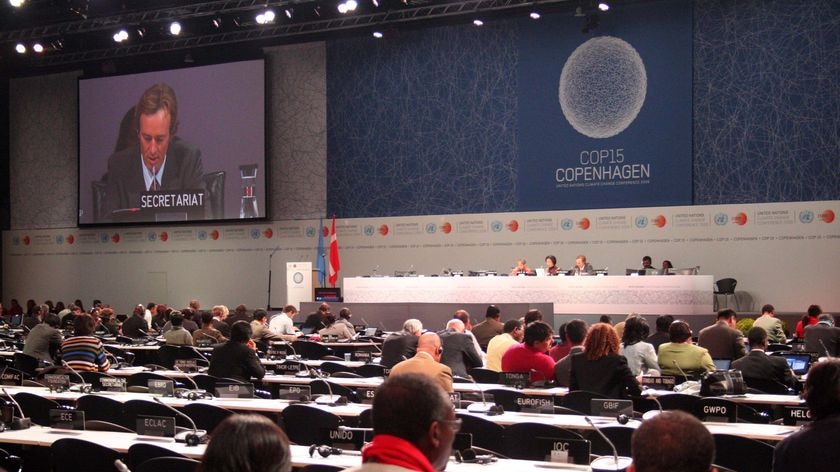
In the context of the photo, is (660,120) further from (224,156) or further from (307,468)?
(307,468)

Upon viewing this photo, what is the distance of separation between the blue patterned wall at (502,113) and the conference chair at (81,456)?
15.1 metres

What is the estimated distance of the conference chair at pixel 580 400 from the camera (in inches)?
272

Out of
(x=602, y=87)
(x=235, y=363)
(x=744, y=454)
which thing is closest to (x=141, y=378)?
(x=235, y=363)

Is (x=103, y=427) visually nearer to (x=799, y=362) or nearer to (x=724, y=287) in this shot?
(x=799, y=362)

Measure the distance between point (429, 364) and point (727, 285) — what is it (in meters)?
12.0

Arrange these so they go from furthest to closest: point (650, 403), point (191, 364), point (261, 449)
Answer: point (191, 364), point (650, 403), point (261, 449)

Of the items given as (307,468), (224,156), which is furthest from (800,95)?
(307,468)

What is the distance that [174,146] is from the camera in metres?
22.8

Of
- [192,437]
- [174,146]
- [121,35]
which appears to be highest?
[121,35]

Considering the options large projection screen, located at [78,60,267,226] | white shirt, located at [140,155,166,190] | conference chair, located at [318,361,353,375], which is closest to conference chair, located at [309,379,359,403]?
conference chair, located at [318,361,353,375]

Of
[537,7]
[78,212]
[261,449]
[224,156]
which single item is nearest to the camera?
[261,449]

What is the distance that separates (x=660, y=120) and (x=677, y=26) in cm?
Answer: 170

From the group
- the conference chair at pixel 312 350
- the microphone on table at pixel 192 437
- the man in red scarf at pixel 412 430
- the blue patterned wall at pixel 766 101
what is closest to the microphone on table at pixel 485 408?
the microphone on table at pixel 192 437

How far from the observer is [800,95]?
17734mm
